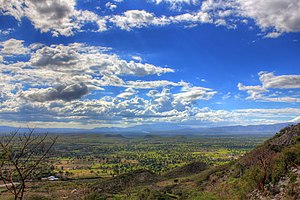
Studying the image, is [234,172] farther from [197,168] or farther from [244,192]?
[197,168]

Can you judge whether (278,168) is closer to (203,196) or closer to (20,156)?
(203,196)

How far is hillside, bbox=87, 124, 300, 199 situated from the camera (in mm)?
34231

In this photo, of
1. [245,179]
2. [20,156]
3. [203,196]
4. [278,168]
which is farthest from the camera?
[203,196]

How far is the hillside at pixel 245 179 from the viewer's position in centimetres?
3423

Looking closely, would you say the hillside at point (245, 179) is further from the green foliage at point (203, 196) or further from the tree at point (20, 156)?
the tree at point (20, 156)

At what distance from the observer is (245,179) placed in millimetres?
44062

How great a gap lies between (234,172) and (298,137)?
1474 centimetres

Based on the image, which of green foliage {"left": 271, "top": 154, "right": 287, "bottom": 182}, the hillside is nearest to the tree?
the hillside

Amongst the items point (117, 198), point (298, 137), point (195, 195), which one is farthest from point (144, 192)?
point (298, 137)

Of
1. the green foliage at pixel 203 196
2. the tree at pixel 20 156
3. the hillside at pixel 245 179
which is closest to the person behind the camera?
the tree at pixel 20 156

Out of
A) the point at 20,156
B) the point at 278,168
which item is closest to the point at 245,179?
the point at 278,168

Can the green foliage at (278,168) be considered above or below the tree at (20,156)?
below

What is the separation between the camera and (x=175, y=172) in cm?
9188

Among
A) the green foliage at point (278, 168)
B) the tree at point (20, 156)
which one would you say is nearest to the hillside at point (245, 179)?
the green foliage at point (278, 168)
